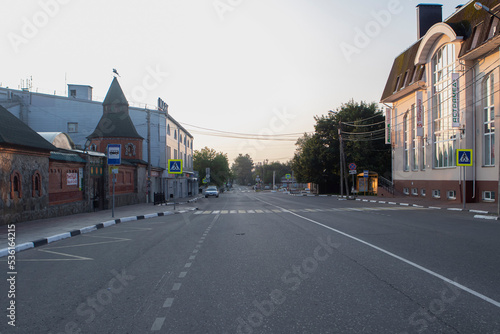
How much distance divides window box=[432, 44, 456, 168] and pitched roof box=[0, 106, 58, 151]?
26537 millimetres

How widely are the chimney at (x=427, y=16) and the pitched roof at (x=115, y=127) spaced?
1129 inches

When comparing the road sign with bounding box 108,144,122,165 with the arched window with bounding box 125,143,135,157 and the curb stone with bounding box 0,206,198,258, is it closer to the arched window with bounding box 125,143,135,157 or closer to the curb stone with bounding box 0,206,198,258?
the curb stone with bounding box 0,206,198,258

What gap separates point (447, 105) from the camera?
28.6m

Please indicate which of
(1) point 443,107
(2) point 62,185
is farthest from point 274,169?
(2) point 62,185

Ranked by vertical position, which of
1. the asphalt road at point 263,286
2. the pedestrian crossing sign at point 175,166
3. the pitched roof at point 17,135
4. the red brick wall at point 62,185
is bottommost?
the asphalt road at point 263,286

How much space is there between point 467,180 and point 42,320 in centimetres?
2700

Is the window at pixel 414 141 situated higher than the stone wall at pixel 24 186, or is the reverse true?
the window at pixel 414 141

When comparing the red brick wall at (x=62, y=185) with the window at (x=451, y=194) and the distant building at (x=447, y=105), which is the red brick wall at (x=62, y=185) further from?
the window at (x=451, y=194)

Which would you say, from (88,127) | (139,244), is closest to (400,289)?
(139,244)

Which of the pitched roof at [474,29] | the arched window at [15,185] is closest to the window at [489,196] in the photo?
the pitched roof at [474,29]

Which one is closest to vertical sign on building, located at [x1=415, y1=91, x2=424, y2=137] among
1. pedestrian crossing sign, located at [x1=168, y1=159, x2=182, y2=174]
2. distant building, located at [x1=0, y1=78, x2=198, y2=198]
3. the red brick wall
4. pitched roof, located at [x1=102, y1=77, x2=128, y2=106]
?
pedestrian crossing sign, located at [x1=168, y1=159, x2=182, y2=174]

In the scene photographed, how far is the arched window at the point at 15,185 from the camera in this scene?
1402 cm

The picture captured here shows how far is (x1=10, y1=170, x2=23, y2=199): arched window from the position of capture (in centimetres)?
1402

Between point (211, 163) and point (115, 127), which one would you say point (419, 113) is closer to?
point (115, 127)
